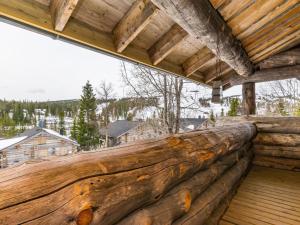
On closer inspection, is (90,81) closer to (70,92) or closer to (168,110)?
(70,92)

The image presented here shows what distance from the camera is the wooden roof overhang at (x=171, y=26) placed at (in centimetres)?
172

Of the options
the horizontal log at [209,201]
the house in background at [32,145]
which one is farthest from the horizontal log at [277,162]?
the house in background at [32,145]

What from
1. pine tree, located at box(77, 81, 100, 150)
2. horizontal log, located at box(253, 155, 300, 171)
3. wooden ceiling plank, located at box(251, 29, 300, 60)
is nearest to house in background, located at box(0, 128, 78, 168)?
pine tree, located at box(77, 81, 100, 150)

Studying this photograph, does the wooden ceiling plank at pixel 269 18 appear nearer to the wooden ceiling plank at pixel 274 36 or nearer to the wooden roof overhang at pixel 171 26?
the wooden roof overhang at pixel 171 26

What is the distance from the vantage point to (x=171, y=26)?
8.76ft

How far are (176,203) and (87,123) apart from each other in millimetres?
22485

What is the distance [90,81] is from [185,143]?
79.6ft

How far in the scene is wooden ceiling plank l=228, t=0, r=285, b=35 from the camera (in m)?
2.40

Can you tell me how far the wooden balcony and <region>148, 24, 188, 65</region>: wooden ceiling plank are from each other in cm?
140

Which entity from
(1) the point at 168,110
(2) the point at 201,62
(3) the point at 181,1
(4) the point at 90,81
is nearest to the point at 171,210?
(3) the point at 181,1

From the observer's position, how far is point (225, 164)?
7.90ft

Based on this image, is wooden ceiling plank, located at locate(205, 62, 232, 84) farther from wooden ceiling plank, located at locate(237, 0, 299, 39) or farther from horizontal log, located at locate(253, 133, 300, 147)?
horizontal log, located at locate(253, 133, 300, 147)

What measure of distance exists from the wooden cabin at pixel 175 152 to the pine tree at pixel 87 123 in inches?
781

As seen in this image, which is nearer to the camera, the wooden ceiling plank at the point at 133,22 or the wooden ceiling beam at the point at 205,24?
the wooden ceiling beam at the point at 205,24
